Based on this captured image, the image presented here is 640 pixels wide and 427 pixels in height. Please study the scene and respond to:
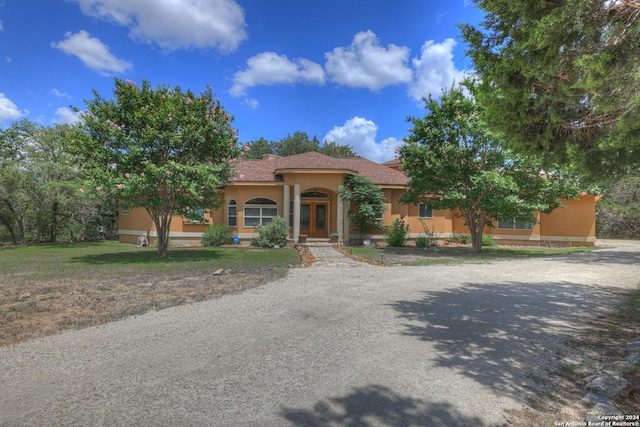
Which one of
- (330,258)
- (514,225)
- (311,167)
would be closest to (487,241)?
(514,225)

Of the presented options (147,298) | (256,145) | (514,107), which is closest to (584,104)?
(514,107)

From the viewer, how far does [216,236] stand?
61.9 feet

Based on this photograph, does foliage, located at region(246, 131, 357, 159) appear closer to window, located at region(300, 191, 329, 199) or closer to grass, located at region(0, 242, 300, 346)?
window, located at region(300, 191, 329, 199)

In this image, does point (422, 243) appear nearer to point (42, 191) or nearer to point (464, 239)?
point (464, 239)

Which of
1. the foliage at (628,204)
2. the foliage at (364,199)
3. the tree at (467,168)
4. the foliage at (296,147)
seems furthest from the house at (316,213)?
the foliage at (296,147)

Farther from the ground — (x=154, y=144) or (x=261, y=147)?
(x=261, y=147)

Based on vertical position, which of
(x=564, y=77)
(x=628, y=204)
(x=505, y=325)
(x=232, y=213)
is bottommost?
(x=505, y=325)

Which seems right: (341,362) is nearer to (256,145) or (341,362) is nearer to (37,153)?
(37,153)

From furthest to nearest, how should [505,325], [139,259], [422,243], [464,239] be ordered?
[464,239] → [422,243] → [139,259] → [505,325]

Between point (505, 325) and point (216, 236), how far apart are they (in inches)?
635

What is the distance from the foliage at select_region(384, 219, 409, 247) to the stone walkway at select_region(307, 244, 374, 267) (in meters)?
3.71

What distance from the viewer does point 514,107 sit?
4457 mm

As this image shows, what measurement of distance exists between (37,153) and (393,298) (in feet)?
78.7

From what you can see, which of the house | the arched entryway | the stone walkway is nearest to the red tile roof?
the house
